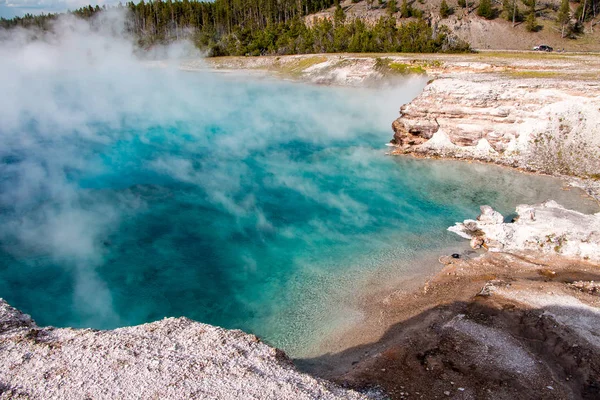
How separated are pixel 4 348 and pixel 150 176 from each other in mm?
25676

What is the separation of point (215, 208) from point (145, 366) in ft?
63.4

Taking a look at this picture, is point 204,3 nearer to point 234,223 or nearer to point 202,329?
point 234,223

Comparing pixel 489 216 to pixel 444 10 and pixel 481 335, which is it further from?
pixel 444 10

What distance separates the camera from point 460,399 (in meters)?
12.8

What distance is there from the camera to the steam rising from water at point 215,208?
781 inches

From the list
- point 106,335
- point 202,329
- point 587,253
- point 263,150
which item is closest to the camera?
point 106,335

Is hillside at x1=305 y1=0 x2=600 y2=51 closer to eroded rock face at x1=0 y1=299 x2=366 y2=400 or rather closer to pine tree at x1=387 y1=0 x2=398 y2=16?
pine tree at x1=387 y1=0 x2=398 y2=16

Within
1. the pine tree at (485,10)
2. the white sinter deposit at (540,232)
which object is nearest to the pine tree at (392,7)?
the pine tree at (485,10)

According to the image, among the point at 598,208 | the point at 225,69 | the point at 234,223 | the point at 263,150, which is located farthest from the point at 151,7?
the point at 598,208

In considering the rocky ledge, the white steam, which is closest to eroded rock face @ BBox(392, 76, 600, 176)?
the rocky ledge

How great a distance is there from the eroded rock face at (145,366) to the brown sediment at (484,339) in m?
3.77

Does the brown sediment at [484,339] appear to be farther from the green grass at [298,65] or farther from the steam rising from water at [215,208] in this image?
the green grass at [298,65]

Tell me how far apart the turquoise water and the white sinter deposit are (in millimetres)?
1713

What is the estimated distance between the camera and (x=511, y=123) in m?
34.8
